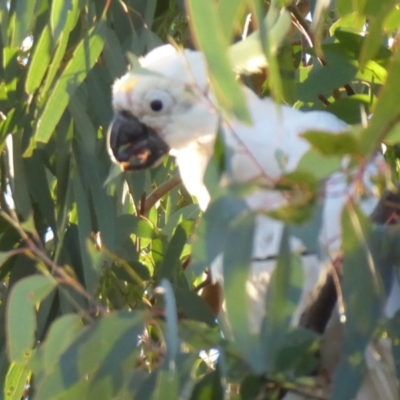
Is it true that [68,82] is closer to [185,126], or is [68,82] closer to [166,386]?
[185,126]

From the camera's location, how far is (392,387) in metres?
0.90

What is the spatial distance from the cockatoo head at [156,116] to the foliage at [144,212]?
0.06m

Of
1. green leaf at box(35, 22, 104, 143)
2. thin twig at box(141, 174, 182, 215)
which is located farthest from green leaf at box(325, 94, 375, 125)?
thin twig at box(141, 174, 182, 215)

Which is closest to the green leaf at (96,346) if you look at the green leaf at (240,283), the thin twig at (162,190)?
the green leaf at (240,283)

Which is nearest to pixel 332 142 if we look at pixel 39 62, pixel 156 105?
pixel 39 62

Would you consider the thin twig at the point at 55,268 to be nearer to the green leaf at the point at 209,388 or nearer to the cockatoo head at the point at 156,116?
the green leaf at the point at 209,388

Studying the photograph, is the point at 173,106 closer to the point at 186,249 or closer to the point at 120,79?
the point at 120,79

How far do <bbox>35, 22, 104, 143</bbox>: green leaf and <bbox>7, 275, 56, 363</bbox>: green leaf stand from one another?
0.34m

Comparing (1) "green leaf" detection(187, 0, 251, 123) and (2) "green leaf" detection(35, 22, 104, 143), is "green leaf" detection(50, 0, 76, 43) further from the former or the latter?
(1) "green leaf" detection(187, 0, 251, 123)

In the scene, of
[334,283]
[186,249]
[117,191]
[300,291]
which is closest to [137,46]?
[117,191]

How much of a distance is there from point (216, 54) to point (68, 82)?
0.62 meters

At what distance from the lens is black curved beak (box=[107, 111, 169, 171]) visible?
53.8 inches

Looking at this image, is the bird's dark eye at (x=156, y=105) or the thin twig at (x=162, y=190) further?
the thin twig at (x=162, y=190)

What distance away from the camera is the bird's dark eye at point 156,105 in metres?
1.36
